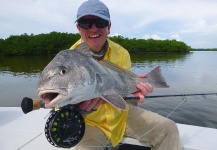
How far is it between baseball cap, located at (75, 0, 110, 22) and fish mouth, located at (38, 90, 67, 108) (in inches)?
62.8

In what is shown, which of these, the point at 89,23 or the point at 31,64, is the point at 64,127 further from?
the point at 31,64

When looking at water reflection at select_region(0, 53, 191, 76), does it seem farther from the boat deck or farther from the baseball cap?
the baseball cap

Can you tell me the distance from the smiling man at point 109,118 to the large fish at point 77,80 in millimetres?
627

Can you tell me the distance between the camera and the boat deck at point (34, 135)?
4480 millimetres

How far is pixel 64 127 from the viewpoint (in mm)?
3117

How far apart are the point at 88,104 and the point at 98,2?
1.62 m

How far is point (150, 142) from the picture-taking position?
4.37m

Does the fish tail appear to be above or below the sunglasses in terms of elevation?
below

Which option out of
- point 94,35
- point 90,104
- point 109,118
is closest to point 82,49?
point 90,104

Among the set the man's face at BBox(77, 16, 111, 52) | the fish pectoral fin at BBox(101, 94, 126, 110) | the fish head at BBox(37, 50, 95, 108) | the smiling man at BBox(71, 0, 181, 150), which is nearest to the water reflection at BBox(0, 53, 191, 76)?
the smiling man at BBox(71, 0, 181, 150)

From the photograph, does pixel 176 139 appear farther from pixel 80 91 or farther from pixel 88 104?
pixel 80 91

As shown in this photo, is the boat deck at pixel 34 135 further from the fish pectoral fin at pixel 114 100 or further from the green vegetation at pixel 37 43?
the green vegetation at pixel 37 43

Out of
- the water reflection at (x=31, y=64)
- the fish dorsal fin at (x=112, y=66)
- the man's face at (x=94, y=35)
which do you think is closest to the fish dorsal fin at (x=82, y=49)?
the fish dorsal fin at (x=112, y=66)

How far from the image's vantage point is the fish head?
2.33 metres
